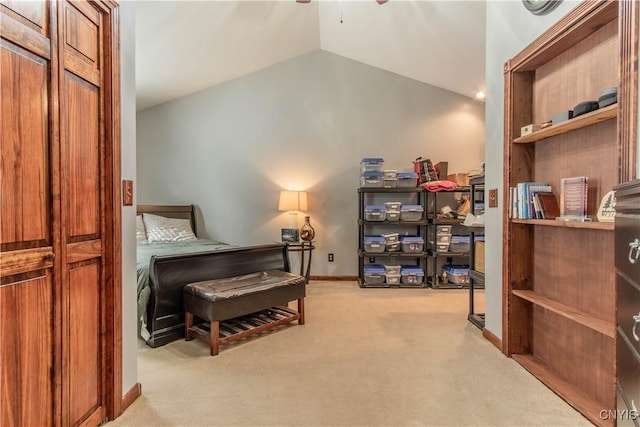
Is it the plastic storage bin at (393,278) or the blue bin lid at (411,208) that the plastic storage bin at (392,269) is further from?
the blue bin lid at (411,208)

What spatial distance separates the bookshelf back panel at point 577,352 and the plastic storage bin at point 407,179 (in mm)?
2438

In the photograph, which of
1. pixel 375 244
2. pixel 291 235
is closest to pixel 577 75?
pixel 375 244

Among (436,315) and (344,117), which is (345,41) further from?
(436,315)

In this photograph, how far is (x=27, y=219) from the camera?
44.7 inches

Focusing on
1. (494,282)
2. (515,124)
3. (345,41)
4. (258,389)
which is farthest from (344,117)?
(258,389)

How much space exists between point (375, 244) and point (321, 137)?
6.01ft

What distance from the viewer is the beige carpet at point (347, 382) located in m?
1.59

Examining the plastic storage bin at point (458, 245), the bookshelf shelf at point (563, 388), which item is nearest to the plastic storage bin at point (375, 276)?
the plastic storage bin at point (458, 245)

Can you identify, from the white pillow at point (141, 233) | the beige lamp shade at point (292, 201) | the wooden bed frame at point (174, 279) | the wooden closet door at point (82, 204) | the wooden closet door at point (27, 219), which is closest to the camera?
the wooden closet door at point (27, 219)

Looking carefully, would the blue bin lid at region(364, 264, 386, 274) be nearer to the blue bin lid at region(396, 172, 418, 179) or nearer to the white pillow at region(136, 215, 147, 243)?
the blue bin lid at region(396, 172, 418, 179)

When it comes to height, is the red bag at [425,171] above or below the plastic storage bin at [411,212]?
above

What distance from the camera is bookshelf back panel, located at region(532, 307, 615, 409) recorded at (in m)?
1.66

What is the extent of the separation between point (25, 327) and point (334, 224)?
12.7 feet

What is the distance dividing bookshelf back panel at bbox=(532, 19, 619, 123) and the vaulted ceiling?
1428 millimetres
